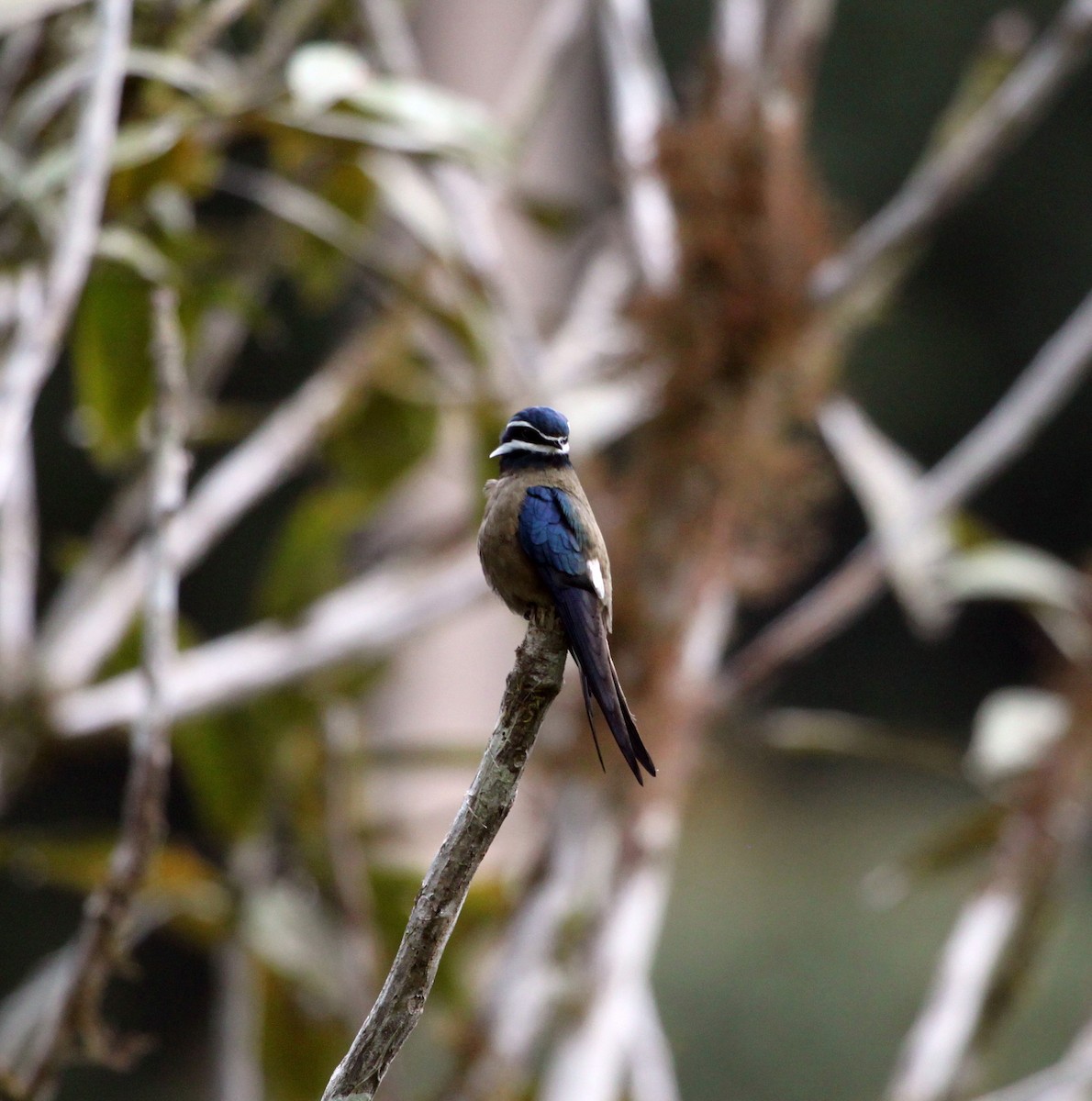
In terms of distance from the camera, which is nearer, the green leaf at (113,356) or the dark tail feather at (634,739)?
the dark tail feather at (634,739)

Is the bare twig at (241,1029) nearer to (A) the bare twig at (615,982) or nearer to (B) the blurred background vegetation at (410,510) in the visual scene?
(B) the blurred background vegetation at (410,510)

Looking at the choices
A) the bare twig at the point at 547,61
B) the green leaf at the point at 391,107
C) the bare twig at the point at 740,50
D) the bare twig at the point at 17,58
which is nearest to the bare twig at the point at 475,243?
the bare twig at the point at 547,61

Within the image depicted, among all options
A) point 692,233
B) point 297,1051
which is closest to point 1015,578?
point 692,233

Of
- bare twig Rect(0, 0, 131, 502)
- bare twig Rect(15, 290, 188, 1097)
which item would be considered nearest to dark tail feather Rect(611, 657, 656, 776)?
bare twig Rect(15, 290, 188, 1097)

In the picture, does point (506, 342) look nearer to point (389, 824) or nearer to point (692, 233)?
point (692, 233)

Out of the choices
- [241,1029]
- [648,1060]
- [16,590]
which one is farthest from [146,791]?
[648,1060]

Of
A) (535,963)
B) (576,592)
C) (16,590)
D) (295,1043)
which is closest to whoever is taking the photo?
(576,592)

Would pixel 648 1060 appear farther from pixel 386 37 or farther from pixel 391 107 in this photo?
pixel 386 37
